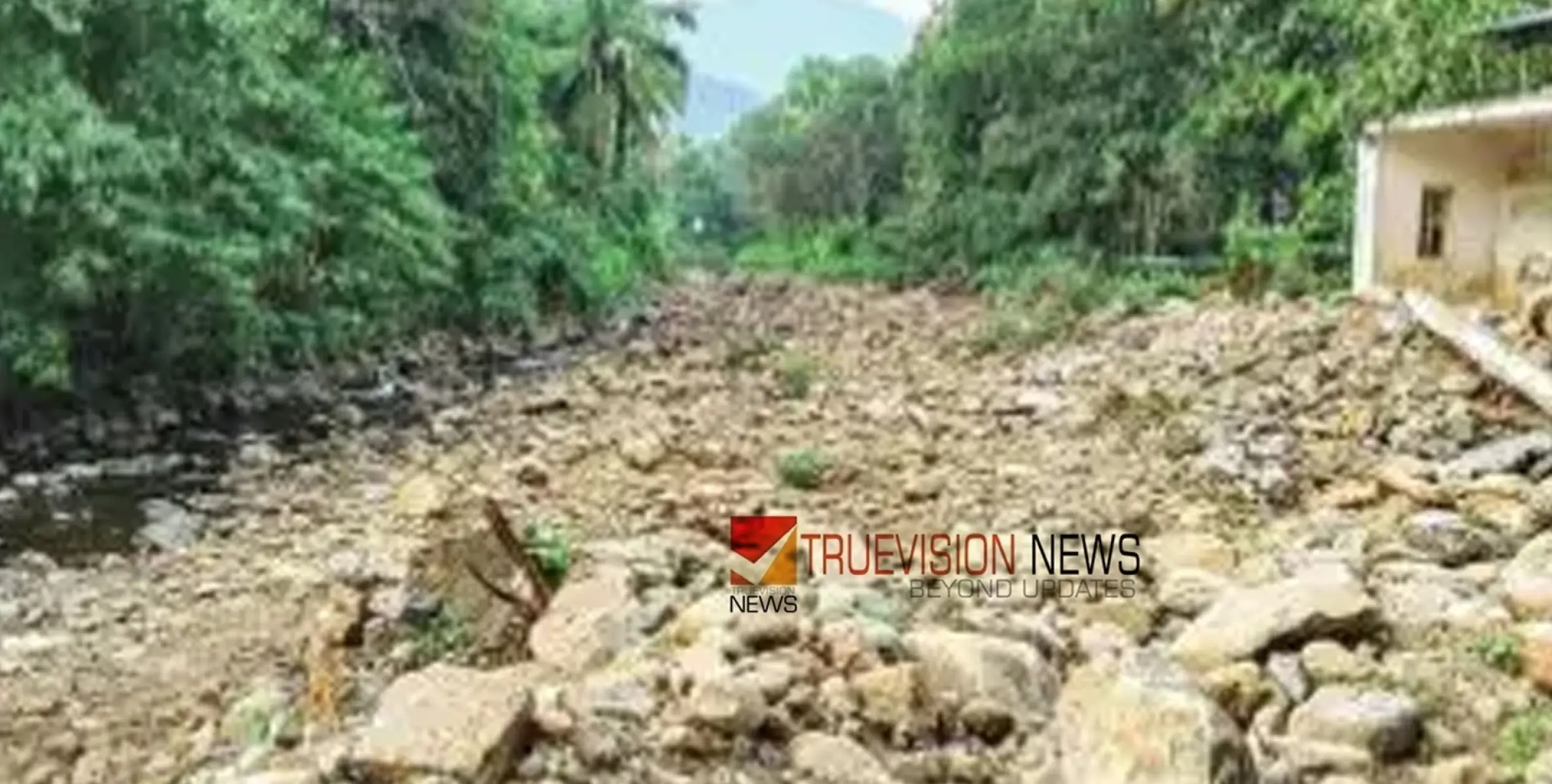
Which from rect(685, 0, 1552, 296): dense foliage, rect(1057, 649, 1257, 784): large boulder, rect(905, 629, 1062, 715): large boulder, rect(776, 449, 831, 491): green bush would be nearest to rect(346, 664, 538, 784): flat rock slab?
rect(905, 629, 1062, 715): large boulder

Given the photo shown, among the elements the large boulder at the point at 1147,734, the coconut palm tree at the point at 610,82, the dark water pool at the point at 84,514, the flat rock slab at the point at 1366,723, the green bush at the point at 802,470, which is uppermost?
the coconut palm tree at the point at 610,82

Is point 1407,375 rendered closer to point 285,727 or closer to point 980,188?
point 285,727

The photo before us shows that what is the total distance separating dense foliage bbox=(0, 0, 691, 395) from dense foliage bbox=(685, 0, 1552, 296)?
8789mm

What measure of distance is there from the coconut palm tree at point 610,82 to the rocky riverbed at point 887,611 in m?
22.4

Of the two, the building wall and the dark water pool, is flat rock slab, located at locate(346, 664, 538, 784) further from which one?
the building wall

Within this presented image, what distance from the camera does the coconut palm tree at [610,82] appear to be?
4066cm

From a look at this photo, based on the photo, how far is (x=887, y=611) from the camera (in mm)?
9047

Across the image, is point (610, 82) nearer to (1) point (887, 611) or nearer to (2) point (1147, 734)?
(1) point (887, 611)

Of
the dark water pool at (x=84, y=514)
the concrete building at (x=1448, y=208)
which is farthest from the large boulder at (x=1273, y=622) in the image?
the concrete building at (x=1448, y=208)

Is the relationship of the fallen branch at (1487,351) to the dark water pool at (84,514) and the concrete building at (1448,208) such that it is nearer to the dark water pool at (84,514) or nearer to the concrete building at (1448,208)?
the concrete building at (1448,208)

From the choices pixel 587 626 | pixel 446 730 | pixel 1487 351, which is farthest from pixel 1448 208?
pixel 446 730

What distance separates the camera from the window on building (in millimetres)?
19047

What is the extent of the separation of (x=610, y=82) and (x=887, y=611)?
3349 cm

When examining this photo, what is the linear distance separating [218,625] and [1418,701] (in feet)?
21.5
